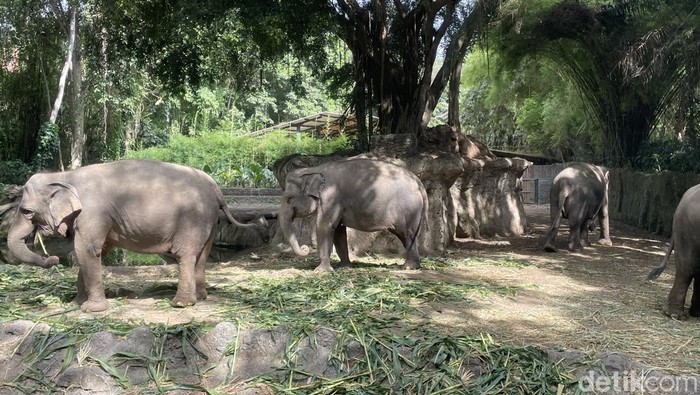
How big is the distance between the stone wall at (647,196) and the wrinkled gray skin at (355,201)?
8.46 metres

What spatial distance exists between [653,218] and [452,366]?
43.5 ft

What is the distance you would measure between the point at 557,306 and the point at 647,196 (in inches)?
457

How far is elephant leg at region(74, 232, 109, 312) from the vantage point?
6.45m

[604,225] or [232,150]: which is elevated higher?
[232,150]

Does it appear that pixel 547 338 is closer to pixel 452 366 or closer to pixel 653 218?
pixel 452 366

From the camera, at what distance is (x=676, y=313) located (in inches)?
261

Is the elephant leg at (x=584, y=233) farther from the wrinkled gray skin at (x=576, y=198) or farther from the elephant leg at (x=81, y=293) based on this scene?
the elephant leg at (x=81, y=293)

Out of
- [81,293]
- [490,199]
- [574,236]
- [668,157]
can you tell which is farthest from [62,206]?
[668,157]

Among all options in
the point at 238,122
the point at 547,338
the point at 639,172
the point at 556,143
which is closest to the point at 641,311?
the point at 547,338

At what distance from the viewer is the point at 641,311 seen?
6949 millimetres

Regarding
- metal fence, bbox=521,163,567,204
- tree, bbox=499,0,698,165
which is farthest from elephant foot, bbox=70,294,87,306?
metal fence, bbox=521,163,567,204

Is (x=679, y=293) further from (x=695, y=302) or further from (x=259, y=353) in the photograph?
(x=259, y=353)

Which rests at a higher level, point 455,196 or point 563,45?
point 563,45

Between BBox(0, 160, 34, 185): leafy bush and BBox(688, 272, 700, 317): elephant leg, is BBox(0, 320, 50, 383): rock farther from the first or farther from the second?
BBox(0, 160, 34, 185): leafy bush
